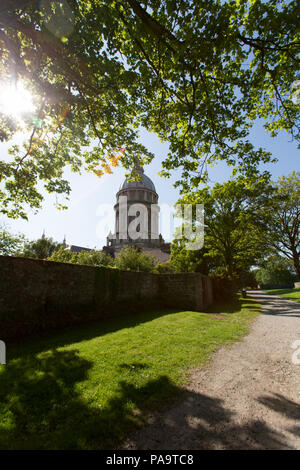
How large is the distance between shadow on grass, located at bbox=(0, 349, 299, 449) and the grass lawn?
0.04 feet

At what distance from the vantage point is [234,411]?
2729 millimetres

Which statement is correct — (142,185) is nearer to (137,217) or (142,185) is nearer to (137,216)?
(137,216)

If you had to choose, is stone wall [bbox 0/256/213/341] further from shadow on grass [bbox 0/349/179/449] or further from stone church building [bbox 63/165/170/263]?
stone church building [bbox 63/165/170/263]

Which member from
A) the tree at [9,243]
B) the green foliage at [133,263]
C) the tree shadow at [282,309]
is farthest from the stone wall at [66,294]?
the tree at [9,243]

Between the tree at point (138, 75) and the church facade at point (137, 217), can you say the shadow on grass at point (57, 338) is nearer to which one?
the tree at point (138, 75)

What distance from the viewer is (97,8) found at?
4.96 metres

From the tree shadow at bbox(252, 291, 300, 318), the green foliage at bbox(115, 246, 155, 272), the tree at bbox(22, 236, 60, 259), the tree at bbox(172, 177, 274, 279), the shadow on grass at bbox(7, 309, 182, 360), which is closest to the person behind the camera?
the shadow on grass at bbox(7, 309, 182, 360)

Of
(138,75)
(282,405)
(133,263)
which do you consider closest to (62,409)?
(282,405)

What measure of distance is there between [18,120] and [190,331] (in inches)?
412

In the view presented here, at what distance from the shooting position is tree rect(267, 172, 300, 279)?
72.3ft

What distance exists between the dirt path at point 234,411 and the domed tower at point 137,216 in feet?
162

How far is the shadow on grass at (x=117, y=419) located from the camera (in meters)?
2.16

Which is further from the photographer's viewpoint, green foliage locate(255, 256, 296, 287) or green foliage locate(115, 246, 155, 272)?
green foliage locate(255, 256, 296, 287)

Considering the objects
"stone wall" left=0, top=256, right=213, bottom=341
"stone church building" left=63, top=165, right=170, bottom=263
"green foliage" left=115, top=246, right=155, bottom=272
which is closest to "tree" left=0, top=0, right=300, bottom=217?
"stone wall" left=0, top=256, right=213, bottom=341
